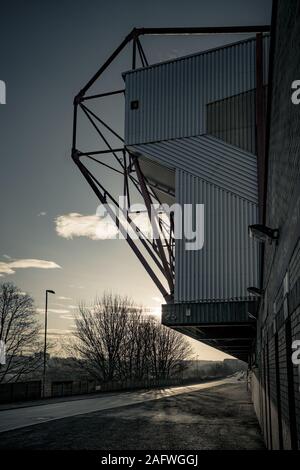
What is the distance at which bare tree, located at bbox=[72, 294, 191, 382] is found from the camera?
61.8 metres

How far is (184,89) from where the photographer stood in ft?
72.0

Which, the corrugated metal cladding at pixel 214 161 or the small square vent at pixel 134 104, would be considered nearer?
the corrugated metal cladding at pixel 214 161

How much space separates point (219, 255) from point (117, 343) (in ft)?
149

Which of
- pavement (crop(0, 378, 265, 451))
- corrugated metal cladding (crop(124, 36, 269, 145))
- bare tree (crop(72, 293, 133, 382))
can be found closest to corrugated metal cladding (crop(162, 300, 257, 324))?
pavement (crop(0, 378, 265, 451))

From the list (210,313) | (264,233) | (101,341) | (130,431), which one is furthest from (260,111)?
(101,341)

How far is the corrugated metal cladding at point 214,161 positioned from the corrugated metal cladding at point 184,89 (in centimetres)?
46

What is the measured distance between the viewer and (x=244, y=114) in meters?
20.8

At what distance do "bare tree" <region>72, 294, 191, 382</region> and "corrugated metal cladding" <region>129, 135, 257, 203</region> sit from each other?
4372 cm

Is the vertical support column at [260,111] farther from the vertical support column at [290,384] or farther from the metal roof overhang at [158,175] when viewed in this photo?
the vertical support column at [290,384]

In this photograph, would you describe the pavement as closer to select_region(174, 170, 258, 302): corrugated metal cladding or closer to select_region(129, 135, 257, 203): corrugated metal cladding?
select_region(174, 170, 258, 302): corrugated metal cladding

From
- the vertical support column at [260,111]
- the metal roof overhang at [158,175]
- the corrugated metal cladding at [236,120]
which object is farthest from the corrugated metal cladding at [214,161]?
the metal roof overhang at [158,175]

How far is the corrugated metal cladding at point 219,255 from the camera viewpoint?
19.9 m

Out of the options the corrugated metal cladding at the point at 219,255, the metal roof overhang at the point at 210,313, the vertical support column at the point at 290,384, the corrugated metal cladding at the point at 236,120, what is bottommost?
the vertical support column at the point at 290,384

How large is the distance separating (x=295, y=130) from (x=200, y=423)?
17.1 metres
